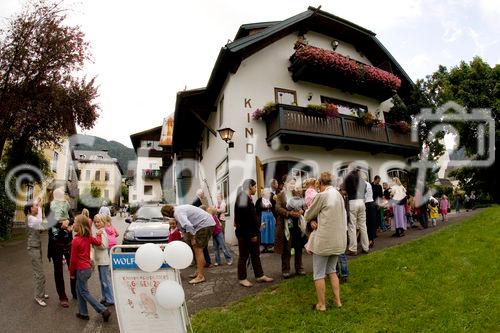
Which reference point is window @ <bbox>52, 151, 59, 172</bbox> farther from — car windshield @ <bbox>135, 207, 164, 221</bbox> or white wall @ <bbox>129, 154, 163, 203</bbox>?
car windshield @ <bbox>135, 207, 164, 221</bbox>

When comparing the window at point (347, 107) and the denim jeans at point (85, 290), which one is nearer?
the denim jeans at point (85, 290)

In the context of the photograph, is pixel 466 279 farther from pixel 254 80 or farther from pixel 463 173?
pixel 463 173

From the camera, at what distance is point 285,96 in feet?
48.4

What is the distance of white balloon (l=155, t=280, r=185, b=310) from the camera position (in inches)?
158

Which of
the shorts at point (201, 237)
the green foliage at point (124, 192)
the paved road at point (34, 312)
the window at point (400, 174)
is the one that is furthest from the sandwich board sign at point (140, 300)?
the green foliage at point (124, 192)

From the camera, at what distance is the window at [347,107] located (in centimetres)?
1594

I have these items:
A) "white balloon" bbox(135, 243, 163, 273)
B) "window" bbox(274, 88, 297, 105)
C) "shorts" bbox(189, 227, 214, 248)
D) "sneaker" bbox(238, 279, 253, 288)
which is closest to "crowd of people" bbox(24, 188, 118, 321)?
"shorts" bbox(189, 227, 214, 248)

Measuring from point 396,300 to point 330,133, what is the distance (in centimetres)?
907

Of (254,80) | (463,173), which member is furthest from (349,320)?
(463,173)

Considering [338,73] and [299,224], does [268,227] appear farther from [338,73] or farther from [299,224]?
[338,73]

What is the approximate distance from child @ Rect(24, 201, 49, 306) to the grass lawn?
3294 mm

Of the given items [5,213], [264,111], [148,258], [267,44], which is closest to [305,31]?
[267,44]

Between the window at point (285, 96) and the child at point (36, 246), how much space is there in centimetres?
998

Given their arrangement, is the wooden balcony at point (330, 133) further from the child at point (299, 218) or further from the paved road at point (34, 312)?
the paved road at point (34, 312)
